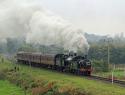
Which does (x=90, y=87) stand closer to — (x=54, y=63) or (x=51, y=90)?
(x=51, y=90)

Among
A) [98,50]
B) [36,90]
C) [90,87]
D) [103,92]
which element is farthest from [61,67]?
[98,50]

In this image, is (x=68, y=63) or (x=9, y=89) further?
(x=68, y=63)

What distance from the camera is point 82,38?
2071 inches

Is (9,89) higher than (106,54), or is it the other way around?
(106,54)

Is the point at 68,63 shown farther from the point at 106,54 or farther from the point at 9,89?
the point at 106,54

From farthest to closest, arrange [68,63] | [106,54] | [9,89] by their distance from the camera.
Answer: [106,54] < [68,63] < [9,89]

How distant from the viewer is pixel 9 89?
4878cm

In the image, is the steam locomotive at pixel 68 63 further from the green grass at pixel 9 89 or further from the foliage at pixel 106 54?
the foliage at pixel 106 54

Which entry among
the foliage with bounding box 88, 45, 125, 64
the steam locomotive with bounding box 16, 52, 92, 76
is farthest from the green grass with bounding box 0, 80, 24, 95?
the foliage with bounding box 88, 45, 125, 64

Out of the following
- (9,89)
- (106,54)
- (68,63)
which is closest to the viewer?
(9,89)

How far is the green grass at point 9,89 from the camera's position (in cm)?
4525

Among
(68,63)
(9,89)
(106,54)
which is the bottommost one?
(9,89)

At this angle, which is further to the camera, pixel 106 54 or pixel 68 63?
pixel 106 54

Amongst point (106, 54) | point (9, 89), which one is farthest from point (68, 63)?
point (106, 54)
